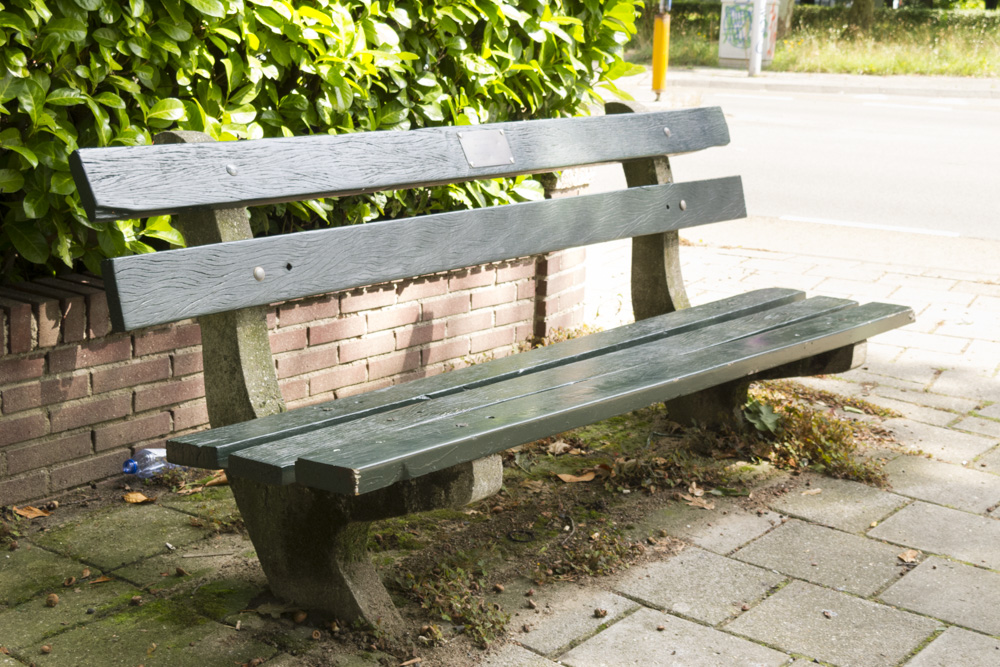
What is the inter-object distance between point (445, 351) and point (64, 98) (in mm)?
1784

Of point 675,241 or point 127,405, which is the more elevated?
point 675,241

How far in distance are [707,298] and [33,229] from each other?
3639 millimetres

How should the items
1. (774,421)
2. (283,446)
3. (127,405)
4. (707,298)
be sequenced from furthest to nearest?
(707,298), (774,421), (127,405), (283,446)

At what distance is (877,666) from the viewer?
7.82 feet

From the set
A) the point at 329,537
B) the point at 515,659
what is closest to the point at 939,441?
the point at 515,659

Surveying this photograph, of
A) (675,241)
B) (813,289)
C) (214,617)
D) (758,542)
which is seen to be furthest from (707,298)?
(214,617)

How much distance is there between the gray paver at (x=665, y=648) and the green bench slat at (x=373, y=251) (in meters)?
1.04

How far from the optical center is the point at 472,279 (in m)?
4.30

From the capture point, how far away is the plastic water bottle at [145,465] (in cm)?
337

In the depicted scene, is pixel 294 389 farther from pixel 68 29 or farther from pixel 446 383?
pixel 68 29

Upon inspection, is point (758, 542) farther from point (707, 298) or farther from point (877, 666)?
point (707, 298)

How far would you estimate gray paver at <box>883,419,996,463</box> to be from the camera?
147 inches

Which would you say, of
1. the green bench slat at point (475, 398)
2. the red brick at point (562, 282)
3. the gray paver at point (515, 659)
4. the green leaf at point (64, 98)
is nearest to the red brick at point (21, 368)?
the green leaf at point (64, 98)

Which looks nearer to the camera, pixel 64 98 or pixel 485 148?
pixel 64 98
